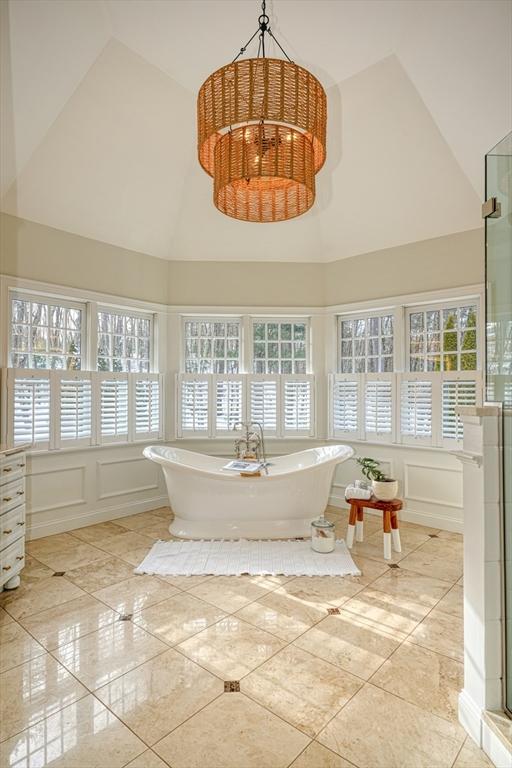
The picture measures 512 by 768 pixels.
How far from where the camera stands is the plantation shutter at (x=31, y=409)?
3.81m

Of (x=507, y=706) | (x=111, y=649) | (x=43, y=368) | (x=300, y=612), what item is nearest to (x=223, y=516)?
(x=300, y=612)

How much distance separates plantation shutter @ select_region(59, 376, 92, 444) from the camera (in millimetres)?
4137

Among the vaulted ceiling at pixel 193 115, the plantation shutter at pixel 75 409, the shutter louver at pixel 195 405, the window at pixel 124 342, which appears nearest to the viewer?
the vaulted ceiling at pixel 193 115

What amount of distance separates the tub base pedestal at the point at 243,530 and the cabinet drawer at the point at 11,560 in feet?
4.40

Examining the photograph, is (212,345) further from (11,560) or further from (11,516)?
(11,560)

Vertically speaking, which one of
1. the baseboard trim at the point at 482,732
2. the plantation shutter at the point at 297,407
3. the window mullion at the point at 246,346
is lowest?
the baseboard trim at the point at 482,732

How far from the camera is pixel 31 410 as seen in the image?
3.90 meters

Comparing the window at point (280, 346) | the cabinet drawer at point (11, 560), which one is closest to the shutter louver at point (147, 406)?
the window at point (280, 346)

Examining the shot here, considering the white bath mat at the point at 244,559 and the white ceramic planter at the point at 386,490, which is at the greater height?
the white ceramic planter at the point at 386,490

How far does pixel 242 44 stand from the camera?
3.20m

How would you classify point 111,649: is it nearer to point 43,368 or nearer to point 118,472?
point 118,472

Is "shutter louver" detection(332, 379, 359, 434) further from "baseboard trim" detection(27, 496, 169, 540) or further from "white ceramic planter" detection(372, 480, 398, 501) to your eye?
"baseboard trim" detection(27, 496, 169, 540)

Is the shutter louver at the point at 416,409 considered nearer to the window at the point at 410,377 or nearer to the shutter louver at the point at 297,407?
the window at the point at 410,377

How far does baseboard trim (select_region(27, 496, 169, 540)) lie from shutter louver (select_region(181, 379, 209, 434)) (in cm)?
92
